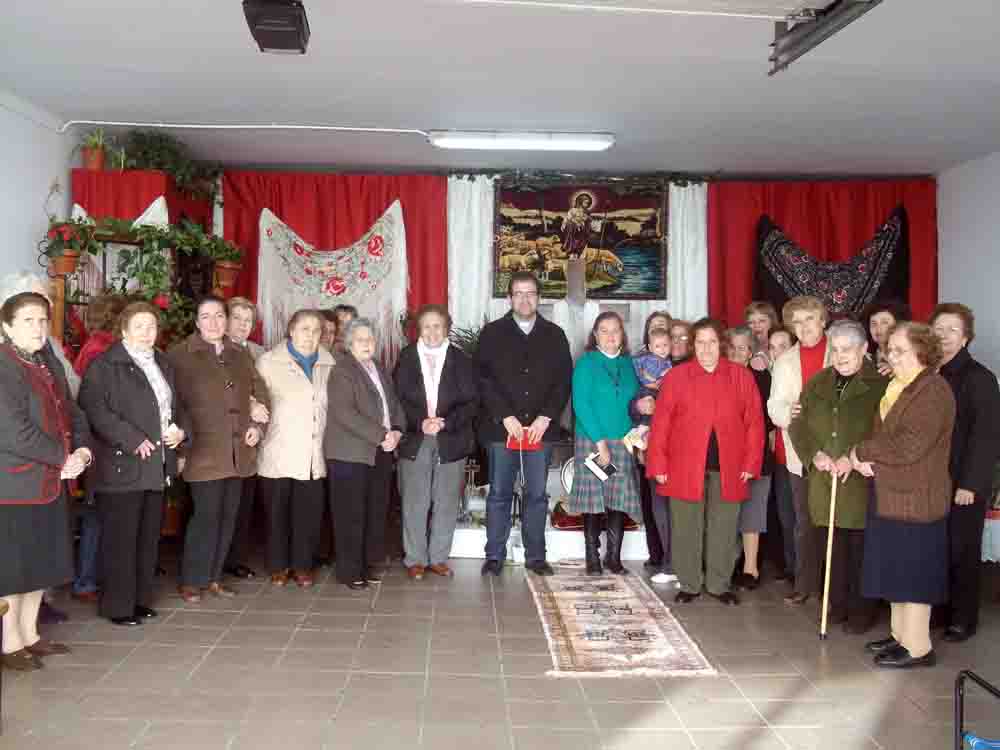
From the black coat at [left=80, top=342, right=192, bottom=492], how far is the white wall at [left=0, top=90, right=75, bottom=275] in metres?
1.45

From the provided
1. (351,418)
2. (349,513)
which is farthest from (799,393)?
(349,513)

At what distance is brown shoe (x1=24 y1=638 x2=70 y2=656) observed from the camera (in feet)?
12.3

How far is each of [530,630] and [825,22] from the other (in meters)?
2.98

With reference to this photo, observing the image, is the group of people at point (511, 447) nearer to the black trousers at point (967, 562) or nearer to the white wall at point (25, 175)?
the black trousers at point (967, 562)

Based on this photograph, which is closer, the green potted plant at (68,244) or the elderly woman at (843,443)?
the elderly woman at (843,443)

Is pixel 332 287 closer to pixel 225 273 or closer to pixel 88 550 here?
pixel 225 273

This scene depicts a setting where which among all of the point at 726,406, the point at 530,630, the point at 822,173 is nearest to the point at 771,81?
the point at 726,406

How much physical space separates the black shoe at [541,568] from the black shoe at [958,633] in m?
2.09

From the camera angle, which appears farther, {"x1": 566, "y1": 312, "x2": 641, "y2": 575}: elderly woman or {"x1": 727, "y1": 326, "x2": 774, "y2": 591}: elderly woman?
{"x1": 566, "y1": 312, "x2": 641, "y2": 575}: elderly woman

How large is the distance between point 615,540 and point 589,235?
2.94 metres

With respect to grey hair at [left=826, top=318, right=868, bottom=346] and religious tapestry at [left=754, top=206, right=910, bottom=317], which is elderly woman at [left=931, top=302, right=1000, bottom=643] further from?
religious tapestry at [left=754, top=206, right=910, bottom=317]

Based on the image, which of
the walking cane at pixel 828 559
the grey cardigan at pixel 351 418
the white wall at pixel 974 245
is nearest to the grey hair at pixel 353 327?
the grey cardigan at pixel 351 418

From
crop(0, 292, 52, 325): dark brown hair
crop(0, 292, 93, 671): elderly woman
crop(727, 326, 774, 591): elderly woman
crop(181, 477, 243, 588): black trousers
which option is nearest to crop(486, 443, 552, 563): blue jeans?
crop(727, 326, 774, 591): elderly woman

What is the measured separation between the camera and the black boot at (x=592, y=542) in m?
5.29
